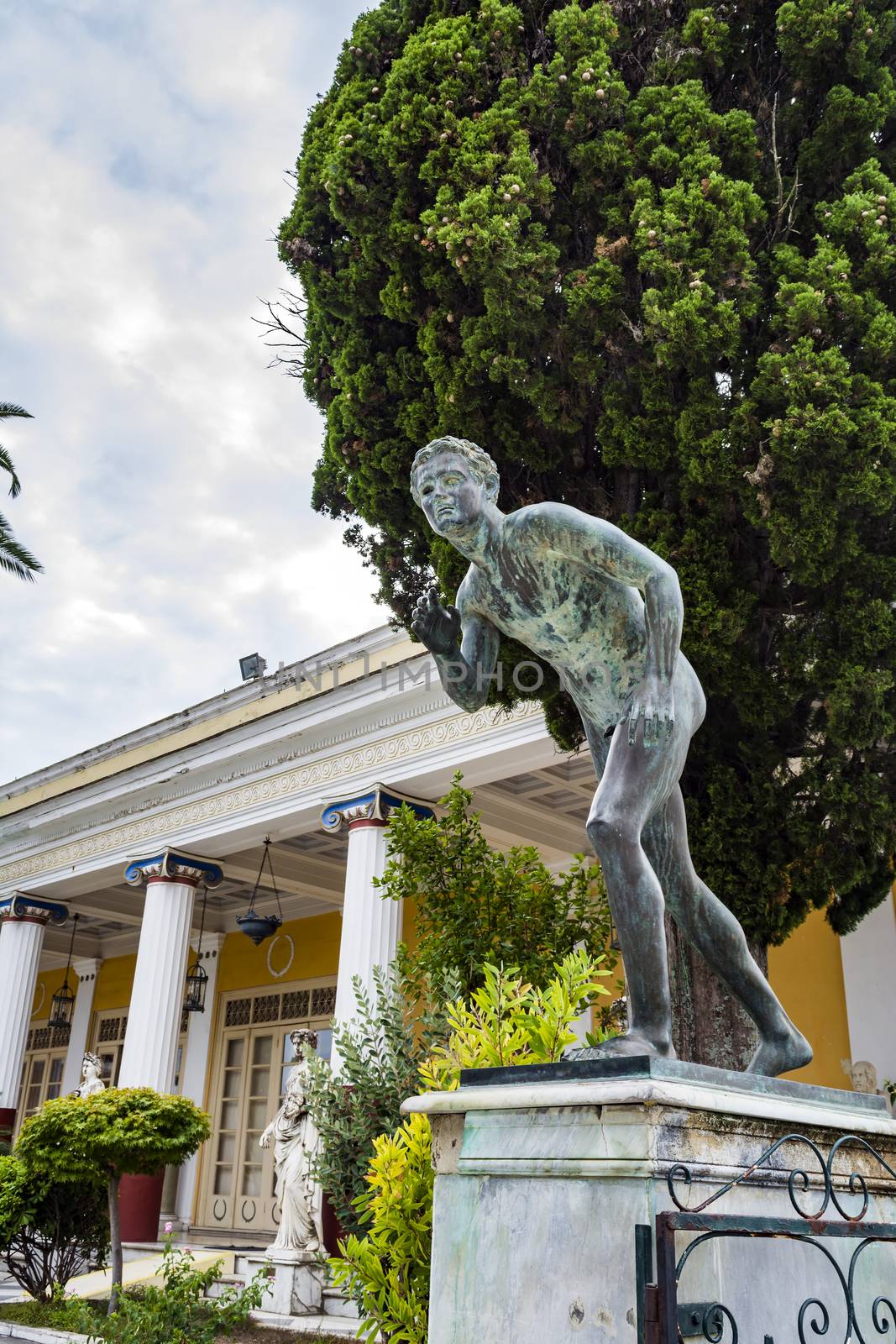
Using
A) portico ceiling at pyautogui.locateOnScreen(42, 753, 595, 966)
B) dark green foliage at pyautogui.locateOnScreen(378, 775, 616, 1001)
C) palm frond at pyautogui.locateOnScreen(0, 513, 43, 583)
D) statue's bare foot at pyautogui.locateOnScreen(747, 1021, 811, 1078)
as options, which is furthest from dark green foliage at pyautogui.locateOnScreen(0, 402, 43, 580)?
statue's bare foot at pyautogui.locateOnScreen(747, 1021, 811, 1078)

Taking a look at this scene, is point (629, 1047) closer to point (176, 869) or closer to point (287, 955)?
point (176, 869)

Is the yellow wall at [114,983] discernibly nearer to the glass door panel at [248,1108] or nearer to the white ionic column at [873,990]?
the glass door panel at [248,1108]

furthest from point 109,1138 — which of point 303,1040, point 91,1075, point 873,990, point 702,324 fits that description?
point 702,324

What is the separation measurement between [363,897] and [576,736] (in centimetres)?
424

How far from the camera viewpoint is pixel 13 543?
36.4 ft

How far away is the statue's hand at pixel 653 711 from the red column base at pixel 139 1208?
10.6 m

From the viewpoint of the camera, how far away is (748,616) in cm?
498

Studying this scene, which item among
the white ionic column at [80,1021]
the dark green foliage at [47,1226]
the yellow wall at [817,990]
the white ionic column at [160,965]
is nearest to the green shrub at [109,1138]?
the dark green foliage at [47,1226]

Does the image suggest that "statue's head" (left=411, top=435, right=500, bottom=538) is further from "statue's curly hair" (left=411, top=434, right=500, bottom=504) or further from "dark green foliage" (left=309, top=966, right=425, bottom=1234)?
"dark green foliage" (left=309, top=966, right=425, bottom=1234)

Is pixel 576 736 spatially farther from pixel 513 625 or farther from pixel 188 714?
pixel 188 714

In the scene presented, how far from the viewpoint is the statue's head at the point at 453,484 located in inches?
110

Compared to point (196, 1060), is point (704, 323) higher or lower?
higher

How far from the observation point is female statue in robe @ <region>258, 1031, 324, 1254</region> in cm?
799

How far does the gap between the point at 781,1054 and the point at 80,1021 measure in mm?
17179
